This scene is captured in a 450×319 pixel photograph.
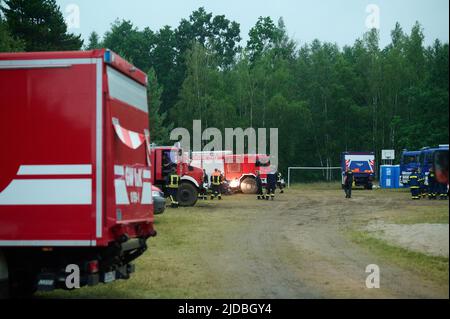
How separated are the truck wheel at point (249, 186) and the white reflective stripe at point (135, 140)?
34012mm

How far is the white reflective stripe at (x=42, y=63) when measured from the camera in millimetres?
8188

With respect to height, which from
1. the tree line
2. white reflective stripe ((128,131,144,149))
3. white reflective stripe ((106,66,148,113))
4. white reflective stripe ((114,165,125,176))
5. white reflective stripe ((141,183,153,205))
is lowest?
white reflective stripe ((141,183,153,205))

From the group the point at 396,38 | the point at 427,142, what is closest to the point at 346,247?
the point at 427,142

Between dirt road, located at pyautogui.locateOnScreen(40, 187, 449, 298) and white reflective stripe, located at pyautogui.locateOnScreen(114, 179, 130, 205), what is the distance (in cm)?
187

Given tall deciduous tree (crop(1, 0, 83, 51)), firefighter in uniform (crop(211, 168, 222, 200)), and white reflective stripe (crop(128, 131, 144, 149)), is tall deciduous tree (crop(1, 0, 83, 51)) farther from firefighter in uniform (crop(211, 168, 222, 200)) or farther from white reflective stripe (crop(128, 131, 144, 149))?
white reflective stripe (crop(128, 131, 144, 149))

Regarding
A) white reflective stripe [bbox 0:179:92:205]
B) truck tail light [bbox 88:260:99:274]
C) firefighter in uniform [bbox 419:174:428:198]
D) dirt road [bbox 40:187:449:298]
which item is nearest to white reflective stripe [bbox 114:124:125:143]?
white reflective stripe [bbox 0:179:92:205]

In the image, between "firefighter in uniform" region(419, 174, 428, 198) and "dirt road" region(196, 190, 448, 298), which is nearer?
"dirt road" region(196, 190, 448, 298)

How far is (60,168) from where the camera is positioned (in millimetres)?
8164

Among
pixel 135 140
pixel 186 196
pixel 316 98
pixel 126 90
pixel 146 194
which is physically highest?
pixel 316 98

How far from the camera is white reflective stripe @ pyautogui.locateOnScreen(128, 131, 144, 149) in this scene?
29.1 ft

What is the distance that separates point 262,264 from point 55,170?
5721mm

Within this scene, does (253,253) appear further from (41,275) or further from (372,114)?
(372,114)

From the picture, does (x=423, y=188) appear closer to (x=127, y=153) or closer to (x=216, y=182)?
(x=216, y=182)

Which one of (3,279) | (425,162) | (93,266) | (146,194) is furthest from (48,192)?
(425,162)
